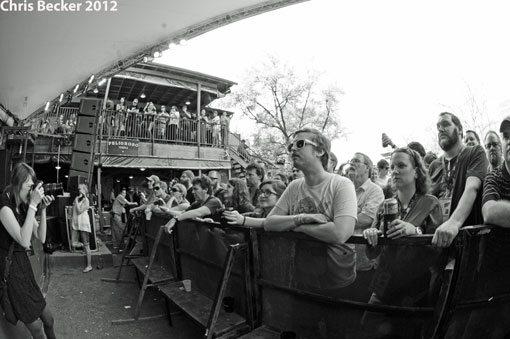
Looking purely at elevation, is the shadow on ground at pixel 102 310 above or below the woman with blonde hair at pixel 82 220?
below

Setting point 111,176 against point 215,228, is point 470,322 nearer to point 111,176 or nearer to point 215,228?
point 215,228

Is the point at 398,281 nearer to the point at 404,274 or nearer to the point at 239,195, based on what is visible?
the point at 404,274

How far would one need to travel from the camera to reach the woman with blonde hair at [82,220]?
324 inches

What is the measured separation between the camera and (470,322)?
2.04m

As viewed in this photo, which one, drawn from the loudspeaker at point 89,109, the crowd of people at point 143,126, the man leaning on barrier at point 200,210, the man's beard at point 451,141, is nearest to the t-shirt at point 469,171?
the man's beard at point 451,141

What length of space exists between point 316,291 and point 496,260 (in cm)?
119

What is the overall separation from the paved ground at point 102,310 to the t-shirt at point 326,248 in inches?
96.7

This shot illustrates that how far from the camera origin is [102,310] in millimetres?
5309

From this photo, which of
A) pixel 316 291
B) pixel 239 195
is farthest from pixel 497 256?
pixel 239 195

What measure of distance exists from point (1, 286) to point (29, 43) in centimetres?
439

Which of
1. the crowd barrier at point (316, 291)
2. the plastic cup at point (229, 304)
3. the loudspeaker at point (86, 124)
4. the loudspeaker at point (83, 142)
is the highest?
the loudspeaker at point (86, 124)

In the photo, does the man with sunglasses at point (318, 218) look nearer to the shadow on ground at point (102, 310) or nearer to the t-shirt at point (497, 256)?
the t-shirt at point (497, 256)

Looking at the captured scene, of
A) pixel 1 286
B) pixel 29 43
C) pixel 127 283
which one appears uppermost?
pixel 29 43

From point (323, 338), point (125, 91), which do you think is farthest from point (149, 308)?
point (125, 91)
